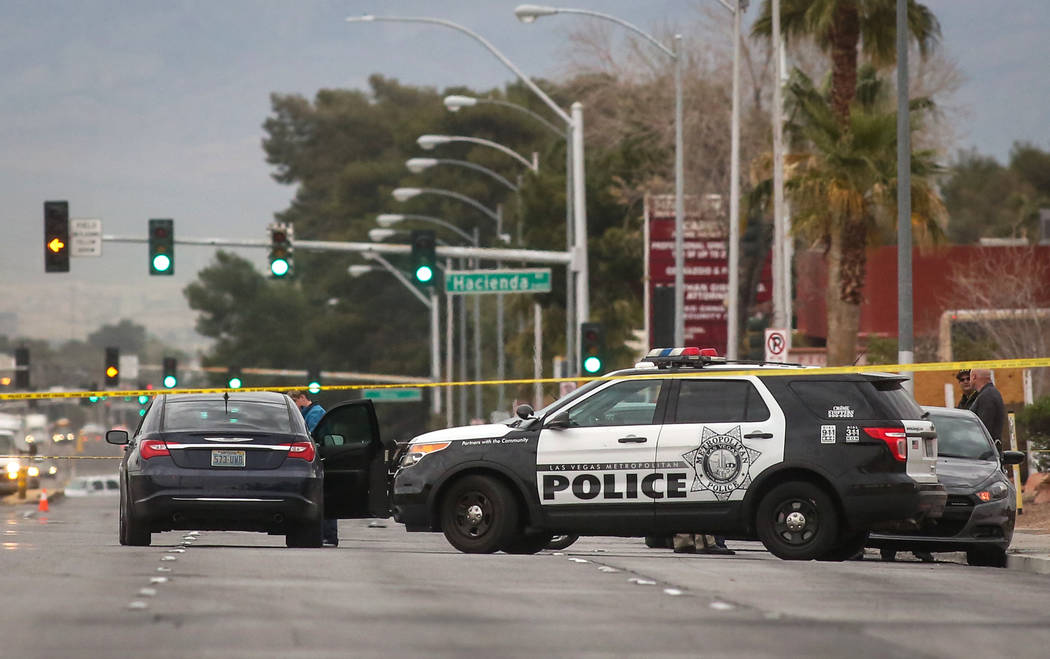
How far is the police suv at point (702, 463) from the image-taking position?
52.2ft

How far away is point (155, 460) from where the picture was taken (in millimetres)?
17234

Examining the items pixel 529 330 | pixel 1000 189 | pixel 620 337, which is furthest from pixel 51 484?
pixel 1000 189

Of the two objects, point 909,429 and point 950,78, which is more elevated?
point 950,78

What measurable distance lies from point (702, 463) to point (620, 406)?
89cm

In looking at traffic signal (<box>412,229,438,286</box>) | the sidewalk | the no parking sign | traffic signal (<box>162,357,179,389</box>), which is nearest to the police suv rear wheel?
the sidewalk

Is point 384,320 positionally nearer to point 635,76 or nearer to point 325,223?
point 325,223

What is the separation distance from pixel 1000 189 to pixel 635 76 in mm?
44598

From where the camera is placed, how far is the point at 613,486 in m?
16.3

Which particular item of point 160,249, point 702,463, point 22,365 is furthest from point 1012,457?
point 22,365

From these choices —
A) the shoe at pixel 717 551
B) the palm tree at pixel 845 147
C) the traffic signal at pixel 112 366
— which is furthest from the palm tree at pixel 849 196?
the traffic signal at pixel 112 366

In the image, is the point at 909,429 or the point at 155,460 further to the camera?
the point at 155,460

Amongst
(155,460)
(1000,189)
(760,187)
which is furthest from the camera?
(1000,189)

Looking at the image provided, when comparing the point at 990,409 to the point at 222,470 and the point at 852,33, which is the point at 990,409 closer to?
the point at 222,470

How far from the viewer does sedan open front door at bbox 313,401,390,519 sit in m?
18.8
